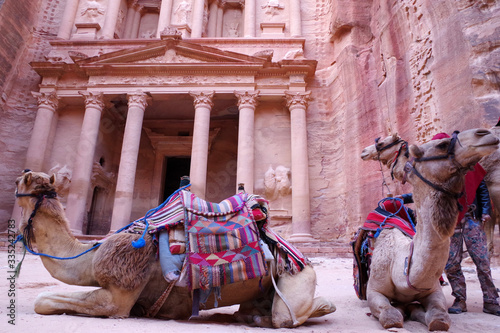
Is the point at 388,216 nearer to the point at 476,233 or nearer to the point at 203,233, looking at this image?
the point at 476,233

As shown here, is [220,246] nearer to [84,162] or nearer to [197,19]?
[84,162]

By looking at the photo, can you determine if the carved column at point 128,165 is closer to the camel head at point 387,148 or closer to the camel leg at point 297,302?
the camel leg at point 297,302

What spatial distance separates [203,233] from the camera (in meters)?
2.94

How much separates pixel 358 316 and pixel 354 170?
9.53 metres

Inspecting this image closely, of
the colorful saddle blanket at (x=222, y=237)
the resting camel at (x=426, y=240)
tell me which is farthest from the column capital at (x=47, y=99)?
the resting camel at (x=426, y=240)

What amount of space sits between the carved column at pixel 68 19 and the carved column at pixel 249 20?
31.2 ft

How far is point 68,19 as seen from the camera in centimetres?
1769

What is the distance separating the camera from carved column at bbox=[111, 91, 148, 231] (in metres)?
13.0

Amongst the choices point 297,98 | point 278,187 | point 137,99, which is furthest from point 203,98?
point 278,187

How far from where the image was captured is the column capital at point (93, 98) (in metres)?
14.5

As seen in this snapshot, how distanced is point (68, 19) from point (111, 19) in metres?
2.27

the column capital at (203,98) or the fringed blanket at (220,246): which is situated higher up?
the column capital at (203,98)

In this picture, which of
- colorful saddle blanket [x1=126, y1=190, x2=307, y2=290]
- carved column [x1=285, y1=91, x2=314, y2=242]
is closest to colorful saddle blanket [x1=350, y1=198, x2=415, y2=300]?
colorful saddle blanket [x1=126, y1=190, x2=307, y2=290]

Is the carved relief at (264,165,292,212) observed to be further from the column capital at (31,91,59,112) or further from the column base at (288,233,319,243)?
the column capital at (31,91,59,112)
